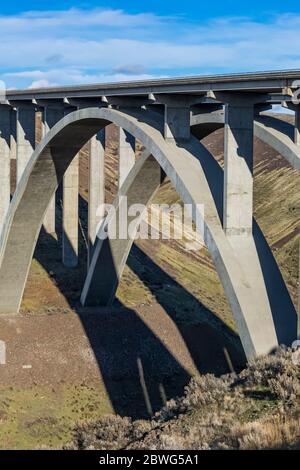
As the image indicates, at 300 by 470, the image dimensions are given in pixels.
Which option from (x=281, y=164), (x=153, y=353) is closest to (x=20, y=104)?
(x=153, y=353)

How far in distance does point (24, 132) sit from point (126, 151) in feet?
22.5

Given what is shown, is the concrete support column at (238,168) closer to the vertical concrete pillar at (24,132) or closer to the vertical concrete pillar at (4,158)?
the vertical concrete pillar at (24,132)

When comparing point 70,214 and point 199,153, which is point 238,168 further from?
point 70,214

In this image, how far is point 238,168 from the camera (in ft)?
68.6

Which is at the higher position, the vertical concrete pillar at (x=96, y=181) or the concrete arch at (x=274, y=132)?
the concrete arch at (x=274, y=132)

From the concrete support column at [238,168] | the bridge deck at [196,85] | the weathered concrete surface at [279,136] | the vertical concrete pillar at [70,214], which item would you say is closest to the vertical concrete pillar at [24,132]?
the bridge deck at [196,85]

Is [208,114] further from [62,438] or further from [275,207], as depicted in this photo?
[275,207]

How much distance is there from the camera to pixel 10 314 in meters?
41.2

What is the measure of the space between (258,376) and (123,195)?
1808 cm

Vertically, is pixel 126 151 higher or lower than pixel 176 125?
lower

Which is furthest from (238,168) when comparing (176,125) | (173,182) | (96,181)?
(96,181)

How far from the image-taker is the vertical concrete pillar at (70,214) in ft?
145

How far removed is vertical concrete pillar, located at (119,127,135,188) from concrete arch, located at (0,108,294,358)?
1516 millimetres

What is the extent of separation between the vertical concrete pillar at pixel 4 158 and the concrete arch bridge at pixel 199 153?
5.36 feet
